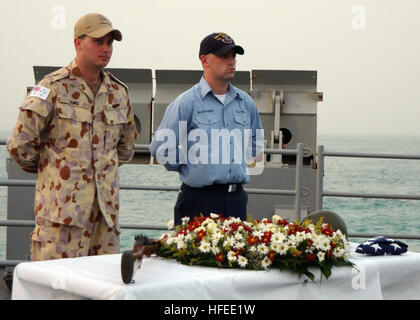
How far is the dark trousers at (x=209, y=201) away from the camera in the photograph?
371 cm

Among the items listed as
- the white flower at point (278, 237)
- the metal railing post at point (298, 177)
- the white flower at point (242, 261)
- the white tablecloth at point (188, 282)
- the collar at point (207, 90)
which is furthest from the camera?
the metal railing post at point (298, 177)

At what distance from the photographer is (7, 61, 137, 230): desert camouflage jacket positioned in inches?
127

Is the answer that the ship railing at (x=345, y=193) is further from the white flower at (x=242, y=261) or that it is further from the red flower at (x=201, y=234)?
the white flower at (x=242, y=261)

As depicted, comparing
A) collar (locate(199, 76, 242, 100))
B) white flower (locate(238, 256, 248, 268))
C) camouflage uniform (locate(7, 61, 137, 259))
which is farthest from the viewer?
collar (locate(199, 76, 242, 100))

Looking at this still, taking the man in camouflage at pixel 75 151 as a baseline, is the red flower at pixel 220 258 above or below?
below

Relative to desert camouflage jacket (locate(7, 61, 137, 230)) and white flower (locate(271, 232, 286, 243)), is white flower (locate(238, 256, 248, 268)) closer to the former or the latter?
white flower (locate(271, 232, 286, 243))

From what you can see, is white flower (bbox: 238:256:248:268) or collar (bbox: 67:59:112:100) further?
collar (bbox: 67:59:112:100)

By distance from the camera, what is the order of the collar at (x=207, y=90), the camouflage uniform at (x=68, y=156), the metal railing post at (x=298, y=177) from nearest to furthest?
the camouflage uniform at (x=68, y=156) → the collar at (x=207, y=90) → the metal railing post at (x=298, y=177)

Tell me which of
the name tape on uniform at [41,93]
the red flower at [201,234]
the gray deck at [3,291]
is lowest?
the gray deck at [3,291]

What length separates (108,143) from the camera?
338 centimetres

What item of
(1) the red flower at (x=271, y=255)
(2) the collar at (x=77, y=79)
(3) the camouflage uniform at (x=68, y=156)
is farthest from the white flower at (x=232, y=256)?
(2) the collar at (x=77, y=79)

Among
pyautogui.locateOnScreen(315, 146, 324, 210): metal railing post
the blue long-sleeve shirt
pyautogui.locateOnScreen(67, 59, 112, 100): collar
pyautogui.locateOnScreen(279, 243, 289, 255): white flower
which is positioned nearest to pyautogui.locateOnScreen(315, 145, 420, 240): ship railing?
pyautogui.locateOnScreen(315, 146, 324, 210): metal railing post

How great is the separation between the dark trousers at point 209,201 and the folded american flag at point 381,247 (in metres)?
0.81
